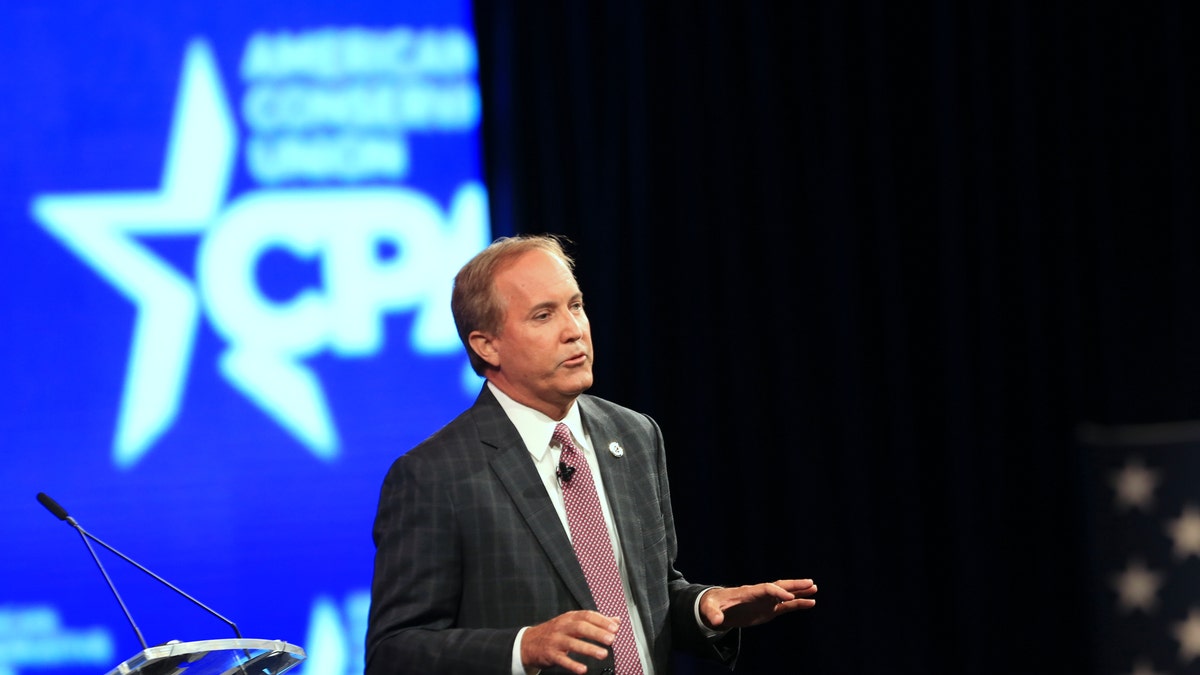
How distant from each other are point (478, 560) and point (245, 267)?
2.05 m

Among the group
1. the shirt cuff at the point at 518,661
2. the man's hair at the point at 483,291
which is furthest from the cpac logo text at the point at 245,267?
the shirt cuff at the point at 518,661

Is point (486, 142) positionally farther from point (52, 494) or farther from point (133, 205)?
point (52, 494)

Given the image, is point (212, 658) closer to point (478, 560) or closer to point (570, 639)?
point (478, 560)

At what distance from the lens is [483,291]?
2332mm

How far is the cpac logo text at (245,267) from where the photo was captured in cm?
380

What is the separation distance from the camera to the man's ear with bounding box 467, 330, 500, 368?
2320 millimetres

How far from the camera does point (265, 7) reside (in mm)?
3926

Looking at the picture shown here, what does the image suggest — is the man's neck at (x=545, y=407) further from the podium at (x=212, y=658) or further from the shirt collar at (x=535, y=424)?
the podium at (x=212, y=658)

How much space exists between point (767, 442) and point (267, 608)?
1.71 meters

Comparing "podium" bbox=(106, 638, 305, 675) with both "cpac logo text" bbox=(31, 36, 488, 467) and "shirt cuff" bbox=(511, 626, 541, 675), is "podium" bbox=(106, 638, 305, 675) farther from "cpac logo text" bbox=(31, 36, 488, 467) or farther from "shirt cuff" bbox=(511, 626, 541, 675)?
"cpac logo text" bbox=(31, 36, 488, 467)

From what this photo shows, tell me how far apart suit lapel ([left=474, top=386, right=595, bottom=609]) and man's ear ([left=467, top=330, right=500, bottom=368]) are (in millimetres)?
119

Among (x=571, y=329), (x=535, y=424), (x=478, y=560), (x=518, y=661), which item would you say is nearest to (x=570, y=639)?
(x=518, y=661)

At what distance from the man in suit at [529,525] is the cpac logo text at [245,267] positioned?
162 centimetres

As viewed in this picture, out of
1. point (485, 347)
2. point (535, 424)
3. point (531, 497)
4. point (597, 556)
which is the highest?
point (485, 347)
